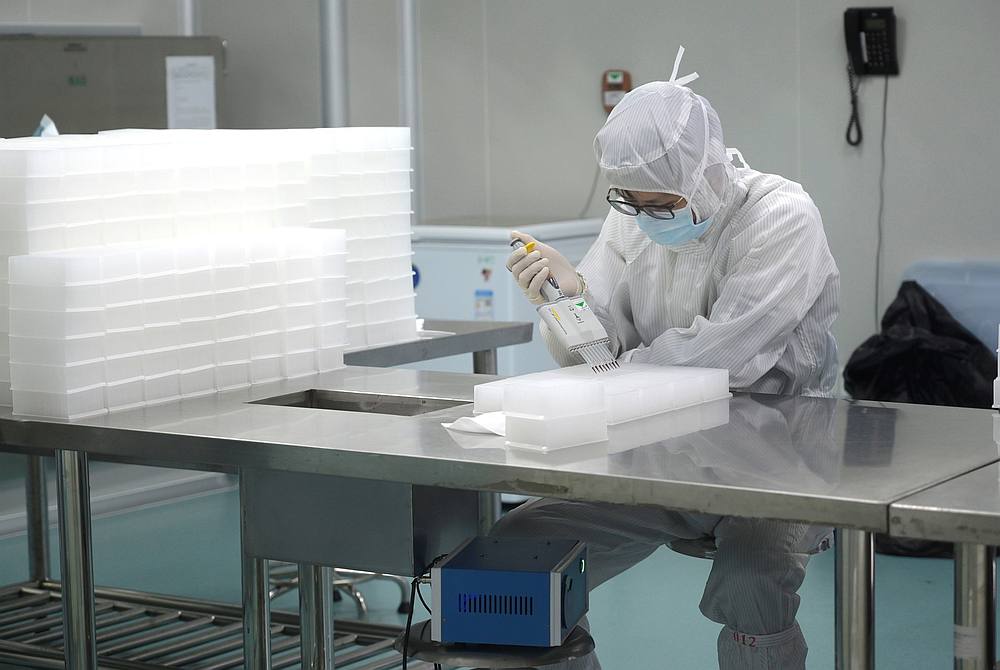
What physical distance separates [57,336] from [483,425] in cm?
73

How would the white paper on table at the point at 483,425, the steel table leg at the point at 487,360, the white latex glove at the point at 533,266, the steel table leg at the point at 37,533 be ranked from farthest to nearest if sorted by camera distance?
the steel table leg at the point at 37,533, the steel table leg at the point at 487,360, the white latex glove at the point at 533,266, the white paper on table at the point at 483,425

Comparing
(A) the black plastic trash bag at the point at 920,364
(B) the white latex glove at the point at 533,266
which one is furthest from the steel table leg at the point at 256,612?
(A) the black plastic trash bag at the point at 920,364

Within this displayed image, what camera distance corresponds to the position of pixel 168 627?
362cm

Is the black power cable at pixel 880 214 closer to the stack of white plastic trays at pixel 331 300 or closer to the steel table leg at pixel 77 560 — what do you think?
the stack of white plastic trays at pixel 331 300

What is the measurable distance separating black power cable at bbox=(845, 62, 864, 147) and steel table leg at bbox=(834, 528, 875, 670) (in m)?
3.18

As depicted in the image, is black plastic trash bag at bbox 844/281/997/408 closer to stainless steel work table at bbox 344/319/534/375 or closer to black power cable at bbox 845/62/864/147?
black power cable at bbox 845/62/864/147

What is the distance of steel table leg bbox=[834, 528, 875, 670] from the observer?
5.70 ft

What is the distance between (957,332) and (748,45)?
1246 mm

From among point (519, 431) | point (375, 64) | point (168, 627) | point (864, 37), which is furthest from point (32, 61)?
point (519, 431)

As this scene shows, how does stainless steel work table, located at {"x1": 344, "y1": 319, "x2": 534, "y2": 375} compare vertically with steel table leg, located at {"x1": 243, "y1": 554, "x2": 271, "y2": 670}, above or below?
above

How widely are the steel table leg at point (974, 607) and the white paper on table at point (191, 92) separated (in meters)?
4.16

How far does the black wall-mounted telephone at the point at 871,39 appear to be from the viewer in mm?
4574

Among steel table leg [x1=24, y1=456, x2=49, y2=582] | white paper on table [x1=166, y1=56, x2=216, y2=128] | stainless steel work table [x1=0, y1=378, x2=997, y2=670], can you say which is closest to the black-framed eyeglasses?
stainless steel work table [x1=0, y1=378, x2=997, y2=670]

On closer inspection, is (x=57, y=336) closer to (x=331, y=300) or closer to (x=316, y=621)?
Answer: (x=331, y=300)
